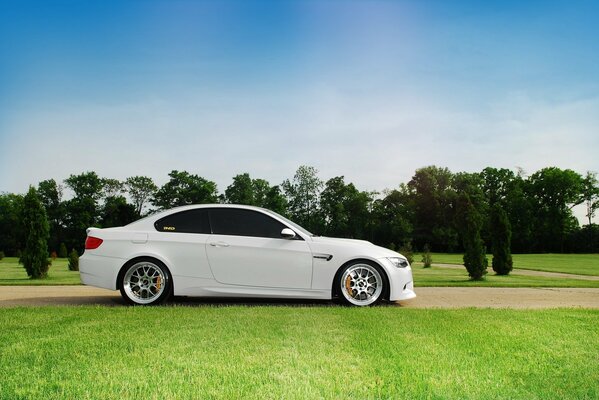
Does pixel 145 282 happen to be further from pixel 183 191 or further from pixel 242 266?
pixel 183 191

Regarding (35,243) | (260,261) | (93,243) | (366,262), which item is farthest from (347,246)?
Result: (35,243)

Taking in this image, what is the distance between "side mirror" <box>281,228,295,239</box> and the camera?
8.57m

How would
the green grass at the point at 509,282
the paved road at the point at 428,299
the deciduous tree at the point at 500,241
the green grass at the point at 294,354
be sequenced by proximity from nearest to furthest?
1. the green grass at the point at 294,354
2. the paved road at the point at 428,299
3. the green grass at the point at 509,282
4. the deciduous tree at the point at 500,241

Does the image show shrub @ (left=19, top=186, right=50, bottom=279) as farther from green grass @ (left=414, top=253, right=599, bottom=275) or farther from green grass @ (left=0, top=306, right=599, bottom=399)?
green grass @ (left=414, top=253, right=599, bottom=275)

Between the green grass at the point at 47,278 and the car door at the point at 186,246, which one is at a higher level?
the car door at the point at 186,246

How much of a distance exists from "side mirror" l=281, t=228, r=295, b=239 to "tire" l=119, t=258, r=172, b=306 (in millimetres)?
1937

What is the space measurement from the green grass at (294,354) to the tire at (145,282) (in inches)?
32.5

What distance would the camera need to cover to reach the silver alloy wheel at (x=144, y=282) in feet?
28.8

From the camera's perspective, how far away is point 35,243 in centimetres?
1856

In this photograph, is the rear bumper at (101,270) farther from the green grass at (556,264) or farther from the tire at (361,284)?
the green grass at (556,264)

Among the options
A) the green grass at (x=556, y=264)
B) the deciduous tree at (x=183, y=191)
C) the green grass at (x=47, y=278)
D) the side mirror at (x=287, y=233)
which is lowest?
the green grass at (x=47, y=278)

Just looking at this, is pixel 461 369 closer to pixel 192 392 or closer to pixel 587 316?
pixel 192 392

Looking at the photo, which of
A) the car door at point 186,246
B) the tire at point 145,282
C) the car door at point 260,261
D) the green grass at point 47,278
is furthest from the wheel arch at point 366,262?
the green grass at point 47,278

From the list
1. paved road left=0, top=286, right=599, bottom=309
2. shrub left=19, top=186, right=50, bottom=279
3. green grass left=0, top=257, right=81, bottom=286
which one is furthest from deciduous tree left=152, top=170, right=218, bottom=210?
paved road left=0, top=286, right=599, bottom=309
